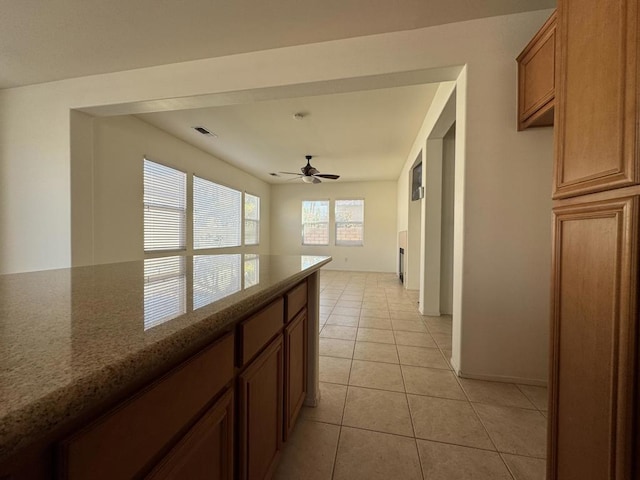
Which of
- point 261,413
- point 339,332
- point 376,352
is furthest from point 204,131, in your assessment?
point 261,413

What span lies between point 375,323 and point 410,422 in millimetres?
1702

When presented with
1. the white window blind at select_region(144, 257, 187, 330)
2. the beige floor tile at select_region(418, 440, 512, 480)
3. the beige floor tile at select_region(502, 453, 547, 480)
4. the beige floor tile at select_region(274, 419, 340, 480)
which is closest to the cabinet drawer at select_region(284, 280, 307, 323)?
the white window blind at select_region(144, 257, 187, 330)

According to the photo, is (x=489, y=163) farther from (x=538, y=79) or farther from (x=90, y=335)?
(x=90, y=335)

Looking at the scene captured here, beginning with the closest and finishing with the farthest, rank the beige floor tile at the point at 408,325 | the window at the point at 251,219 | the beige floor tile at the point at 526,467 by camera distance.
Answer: the beige floor tile at the point at 526,467 < the beige floor tile at the point at 408,325 < the window at the point at 251,219

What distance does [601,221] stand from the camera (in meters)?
0.81

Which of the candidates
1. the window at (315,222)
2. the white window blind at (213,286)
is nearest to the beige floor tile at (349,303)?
the white window blind at (213,286)

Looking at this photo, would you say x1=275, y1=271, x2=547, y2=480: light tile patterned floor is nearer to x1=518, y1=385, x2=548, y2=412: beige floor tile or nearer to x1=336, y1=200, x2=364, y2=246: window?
x1=518, y1=385, x2=548, y2=412: beige floor tile

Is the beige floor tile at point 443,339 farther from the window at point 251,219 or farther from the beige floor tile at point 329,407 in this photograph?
the window at point 251,219

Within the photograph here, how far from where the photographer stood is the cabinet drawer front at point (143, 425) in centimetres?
36

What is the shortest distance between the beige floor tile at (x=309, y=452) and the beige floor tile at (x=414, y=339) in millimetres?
1411

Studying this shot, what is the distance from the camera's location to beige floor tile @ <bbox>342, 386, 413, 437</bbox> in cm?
154

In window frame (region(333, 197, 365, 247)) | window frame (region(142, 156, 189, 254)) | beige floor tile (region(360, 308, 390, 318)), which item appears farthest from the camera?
window frame (region(333, 197, 365, 247))

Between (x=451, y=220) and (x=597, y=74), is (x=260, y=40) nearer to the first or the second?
(x=597, y=74)

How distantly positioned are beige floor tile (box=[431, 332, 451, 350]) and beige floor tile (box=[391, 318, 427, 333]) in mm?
166
